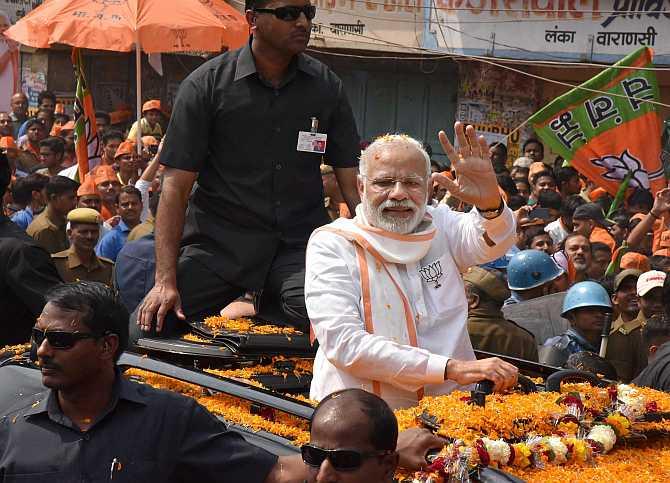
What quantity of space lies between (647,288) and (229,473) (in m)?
4.83

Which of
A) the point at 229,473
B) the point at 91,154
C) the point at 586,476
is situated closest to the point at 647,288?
the point at 586,476

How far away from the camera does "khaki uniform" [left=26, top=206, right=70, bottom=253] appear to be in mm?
10039

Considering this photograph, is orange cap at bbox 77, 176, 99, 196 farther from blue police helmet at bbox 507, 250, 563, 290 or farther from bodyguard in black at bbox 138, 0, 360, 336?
bodyguard in black at bbox 138, 0, 360, 336

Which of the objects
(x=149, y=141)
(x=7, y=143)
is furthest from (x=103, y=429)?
(x=7, y=143)

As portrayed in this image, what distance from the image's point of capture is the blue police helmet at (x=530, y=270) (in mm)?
8609

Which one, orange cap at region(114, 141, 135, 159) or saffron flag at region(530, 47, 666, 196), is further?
orange cap at region(114, 141, 135, 159)

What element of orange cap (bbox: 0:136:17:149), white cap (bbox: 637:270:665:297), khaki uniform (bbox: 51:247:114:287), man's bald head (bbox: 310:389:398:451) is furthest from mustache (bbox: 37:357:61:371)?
orange cap (bbox: 0:136:17:149)

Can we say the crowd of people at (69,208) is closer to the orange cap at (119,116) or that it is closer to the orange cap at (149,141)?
the orange cap at (149,141)

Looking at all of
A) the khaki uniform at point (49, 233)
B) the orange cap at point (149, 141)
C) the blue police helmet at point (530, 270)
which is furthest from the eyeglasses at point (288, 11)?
the orange cap at point (149, 141)

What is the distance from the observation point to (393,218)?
15.3ft

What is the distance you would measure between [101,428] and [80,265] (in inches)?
215

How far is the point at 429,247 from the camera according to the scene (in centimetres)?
479

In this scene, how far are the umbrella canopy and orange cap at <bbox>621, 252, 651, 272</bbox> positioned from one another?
5.73 m

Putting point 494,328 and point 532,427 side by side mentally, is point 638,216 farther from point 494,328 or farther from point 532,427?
point 532,427
